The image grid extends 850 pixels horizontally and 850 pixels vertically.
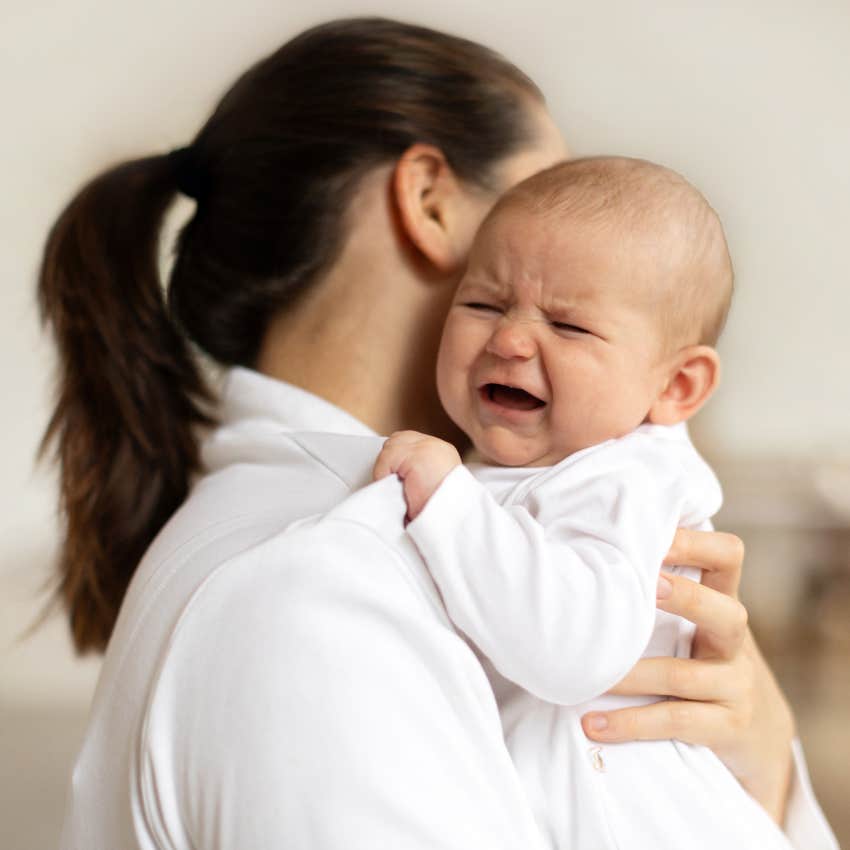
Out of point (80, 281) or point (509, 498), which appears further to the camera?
point (80, 281)

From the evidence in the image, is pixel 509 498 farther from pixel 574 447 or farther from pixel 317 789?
pixel 317 789

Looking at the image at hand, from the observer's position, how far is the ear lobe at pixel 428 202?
913 millimetres

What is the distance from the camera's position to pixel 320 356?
0.91m

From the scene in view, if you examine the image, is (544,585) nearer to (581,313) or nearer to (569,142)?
(581,313)

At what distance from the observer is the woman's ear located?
913 millimetres

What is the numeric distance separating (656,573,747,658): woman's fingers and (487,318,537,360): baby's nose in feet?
0.60

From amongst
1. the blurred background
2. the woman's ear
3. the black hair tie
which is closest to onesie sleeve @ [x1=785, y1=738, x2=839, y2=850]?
the woman's ear

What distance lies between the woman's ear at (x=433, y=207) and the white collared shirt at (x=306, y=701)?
0.26 m

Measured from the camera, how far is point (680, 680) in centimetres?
83

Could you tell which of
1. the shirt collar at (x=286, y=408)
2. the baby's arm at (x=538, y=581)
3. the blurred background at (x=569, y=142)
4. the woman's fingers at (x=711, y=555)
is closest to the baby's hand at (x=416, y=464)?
the baby's arm at (x=538, y=581)

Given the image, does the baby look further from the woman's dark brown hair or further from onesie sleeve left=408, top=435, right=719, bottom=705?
the woman's dark brown hair

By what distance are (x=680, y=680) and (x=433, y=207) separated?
415 millimetres

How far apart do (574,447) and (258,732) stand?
32 centimetres

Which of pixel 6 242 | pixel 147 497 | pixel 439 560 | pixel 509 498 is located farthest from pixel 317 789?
pixel 6 242
